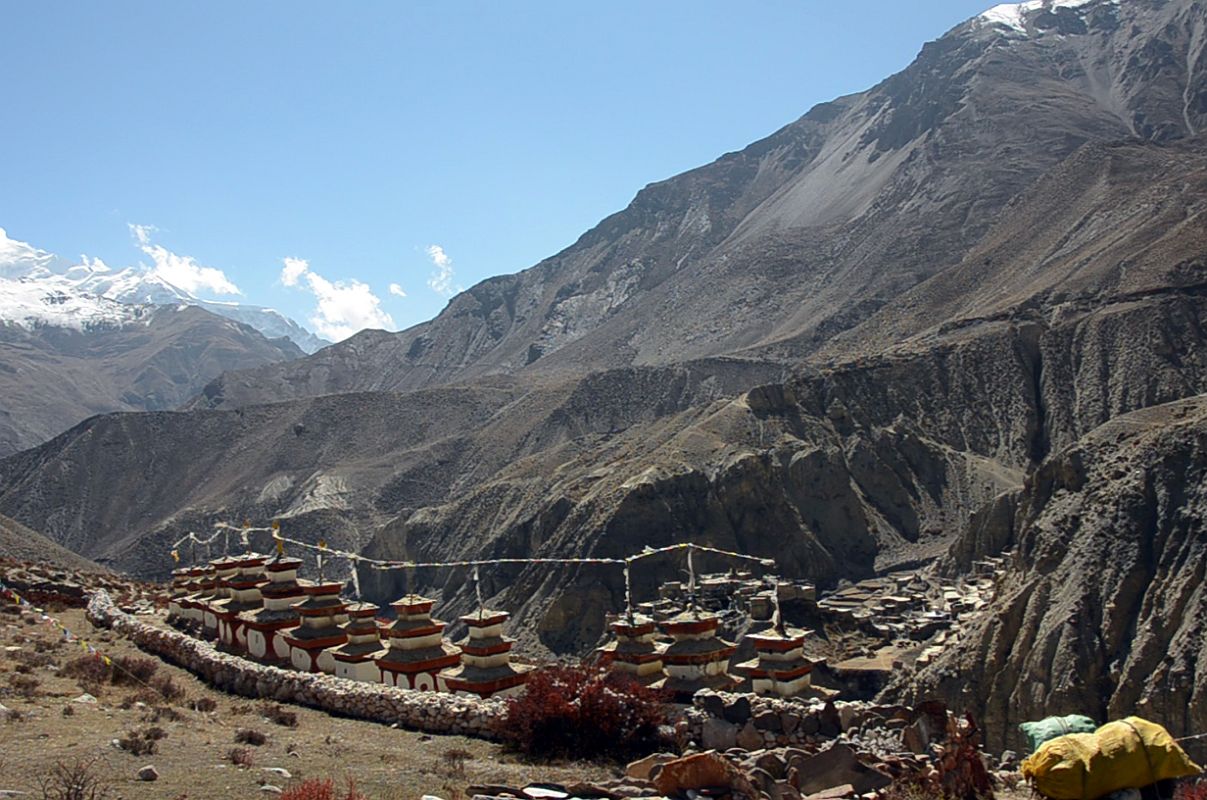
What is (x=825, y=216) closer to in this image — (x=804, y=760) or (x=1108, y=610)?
(x=1108, y=610)

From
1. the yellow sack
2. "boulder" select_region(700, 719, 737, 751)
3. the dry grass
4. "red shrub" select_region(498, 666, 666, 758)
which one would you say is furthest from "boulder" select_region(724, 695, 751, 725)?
the yellow sack

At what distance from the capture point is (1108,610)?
119 feet

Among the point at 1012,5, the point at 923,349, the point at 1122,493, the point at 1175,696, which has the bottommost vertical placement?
the point at 1175,696

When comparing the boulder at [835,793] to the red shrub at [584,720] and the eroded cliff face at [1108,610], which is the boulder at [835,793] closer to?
the red shrub at [584,720]

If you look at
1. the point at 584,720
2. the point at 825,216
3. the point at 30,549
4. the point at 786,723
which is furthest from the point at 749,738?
the point at 825,216

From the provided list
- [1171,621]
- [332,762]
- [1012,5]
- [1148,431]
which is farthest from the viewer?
[1012,5]

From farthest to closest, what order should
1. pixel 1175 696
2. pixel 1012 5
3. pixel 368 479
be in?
pixel 1012 5, pixel 368 479, pixel 1175 696

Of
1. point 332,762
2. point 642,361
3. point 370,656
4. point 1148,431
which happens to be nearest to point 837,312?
point 642,361

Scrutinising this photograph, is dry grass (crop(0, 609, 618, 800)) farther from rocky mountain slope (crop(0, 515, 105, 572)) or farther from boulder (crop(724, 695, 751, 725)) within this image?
rocky mountain slope (crop(0, 515, 105, 572))

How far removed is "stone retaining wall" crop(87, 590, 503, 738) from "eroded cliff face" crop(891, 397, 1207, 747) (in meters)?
22.2

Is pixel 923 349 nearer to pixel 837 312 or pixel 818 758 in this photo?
pixel 837 312

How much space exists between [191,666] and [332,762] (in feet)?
33.7

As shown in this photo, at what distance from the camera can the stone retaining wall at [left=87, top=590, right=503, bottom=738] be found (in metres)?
15.4

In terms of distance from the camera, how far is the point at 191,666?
2194 cm
